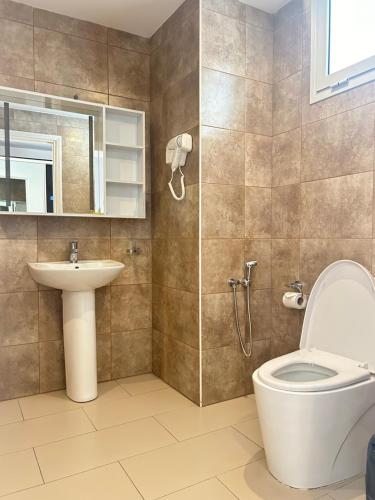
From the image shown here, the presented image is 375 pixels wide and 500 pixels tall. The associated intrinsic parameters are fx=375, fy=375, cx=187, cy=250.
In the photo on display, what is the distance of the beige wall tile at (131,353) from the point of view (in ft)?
9.18

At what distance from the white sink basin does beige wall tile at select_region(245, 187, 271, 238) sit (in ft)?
2.91

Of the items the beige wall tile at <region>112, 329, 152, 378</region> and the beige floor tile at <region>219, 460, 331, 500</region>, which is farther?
the beige wall tile at <region>112, 329, 152, 378</region>

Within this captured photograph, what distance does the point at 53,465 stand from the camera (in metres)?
1.76

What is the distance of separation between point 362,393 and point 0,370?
7.02ft

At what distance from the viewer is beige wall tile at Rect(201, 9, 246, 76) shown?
7.34 ft

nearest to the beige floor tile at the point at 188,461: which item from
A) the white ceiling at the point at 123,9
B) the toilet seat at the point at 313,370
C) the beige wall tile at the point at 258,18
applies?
the toilet seat at the point at 313,370

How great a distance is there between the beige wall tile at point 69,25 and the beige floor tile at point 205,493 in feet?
9.09

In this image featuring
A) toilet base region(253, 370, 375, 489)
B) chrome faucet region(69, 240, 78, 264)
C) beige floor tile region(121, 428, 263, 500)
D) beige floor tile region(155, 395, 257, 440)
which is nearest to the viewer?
toilet base region(253, 370, 375, 489)

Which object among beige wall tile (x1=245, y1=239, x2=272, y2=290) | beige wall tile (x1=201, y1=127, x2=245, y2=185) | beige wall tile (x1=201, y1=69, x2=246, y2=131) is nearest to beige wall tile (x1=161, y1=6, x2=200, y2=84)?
beige wall tile (x1=201, y1=69, x2=246, y2=131)

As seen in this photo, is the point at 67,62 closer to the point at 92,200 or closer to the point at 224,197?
the point at 92,200

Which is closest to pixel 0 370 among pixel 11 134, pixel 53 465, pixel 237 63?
pixel 53 465

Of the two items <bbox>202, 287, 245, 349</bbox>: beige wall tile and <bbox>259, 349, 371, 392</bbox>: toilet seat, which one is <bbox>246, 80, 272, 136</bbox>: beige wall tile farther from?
<bbox>259, 349, 371, 392</bbox>: toilet seat

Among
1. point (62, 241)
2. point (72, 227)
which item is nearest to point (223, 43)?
point (72, 227)

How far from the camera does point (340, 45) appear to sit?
208 centimetres
